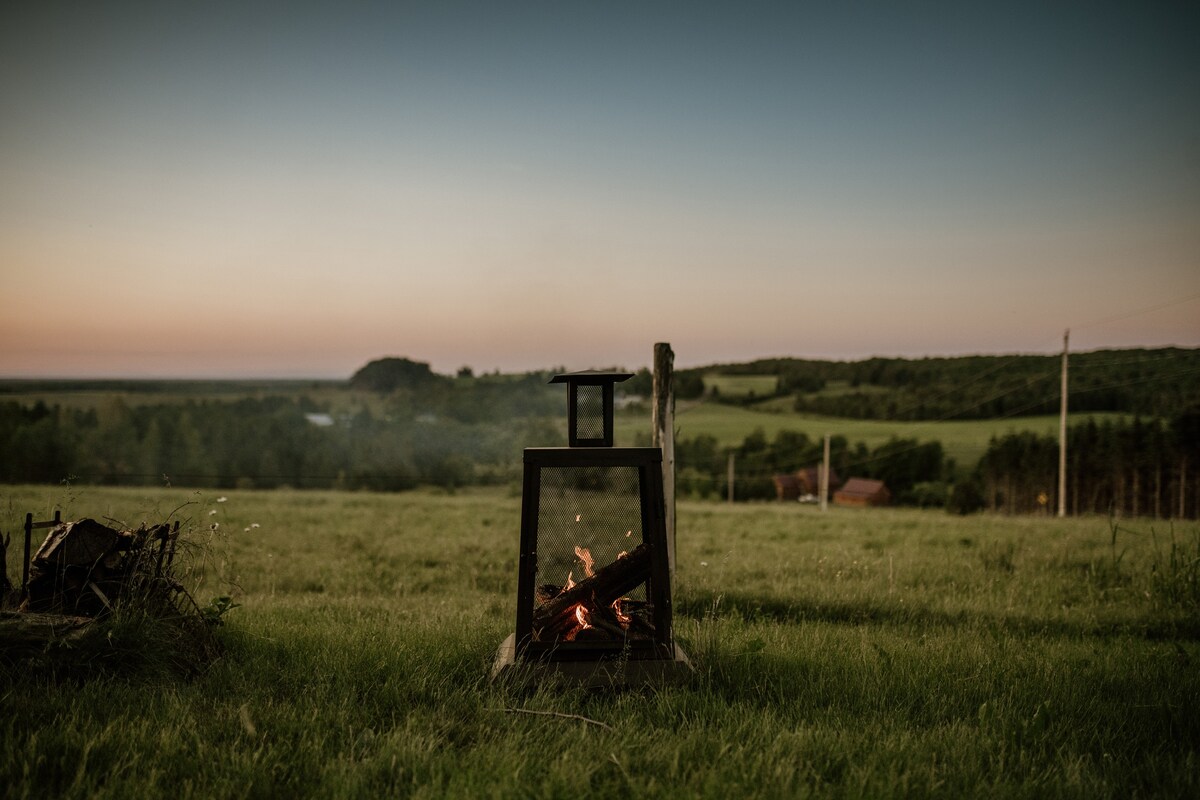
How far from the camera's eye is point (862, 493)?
208 feet

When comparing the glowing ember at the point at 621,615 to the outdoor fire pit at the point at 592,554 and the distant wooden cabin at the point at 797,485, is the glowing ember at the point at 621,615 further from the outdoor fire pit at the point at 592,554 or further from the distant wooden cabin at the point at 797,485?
the distant wooden cabin at the point at 797,485

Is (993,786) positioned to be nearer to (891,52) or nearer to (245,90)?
(891,52)

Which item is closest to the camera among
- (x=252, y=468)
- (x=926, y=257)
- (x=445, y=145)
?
(x=445, y=145)

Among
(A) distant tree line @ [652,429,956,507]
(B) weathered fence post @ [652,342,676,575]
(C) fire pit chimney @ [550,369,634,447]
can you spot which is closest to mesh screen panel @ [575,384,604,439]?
(C) fire pit chimney @ [550,369,634,447]

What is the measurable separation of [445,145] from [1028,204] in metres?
16.9

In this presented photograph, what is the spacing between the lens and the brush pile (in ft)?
12.2

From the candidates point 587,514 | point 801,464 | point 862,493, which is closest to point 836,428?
point 801,464

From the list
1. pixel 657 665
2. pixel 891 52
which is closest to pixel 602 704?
pixel 657 665

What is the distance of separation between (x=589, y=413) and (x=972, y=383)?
81.6m

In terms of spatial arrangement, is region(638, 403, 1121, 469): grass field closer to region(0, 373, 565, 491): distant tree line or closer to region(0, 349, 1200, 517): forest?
region(0, 349, 1200, 517): forest

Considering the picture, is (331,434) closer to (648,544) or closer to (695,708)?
(648,544)

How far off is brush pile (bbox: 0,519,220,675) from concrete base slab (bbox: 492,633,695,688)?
1989 millimetres

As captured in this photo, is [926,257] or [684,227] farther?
[926,257]

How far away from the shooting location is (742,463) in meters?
72.0
